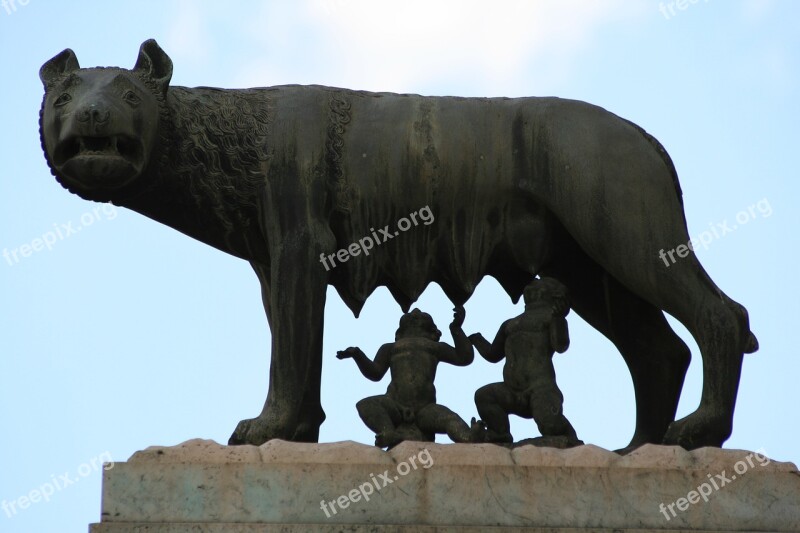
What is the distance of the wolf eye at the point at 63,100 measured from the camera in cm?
1119

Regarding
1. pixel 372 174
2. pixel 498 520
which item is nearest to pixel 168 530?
pixel 498 520

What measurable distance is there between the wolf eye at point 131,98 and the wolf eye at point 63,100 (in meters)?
0.33

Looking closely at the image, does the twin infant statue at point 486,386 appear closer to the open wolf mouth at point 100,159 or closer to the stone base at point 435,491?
the stone base at point 435,491

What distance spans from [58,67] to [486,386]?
327cm

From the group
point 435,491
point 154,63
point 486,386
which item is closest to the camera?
point 435,491

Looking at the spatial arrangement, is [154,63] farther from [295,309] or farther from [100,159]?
[295,309]

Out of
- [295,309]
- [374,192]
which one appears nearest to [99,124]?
[295,309]

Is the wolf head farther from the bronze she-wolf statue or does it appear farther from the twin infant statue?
the twin infant statue

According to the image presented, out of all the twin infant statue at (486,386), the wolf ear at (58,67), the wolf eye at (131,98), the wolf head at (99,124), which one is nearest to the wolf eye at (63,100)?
the wolf head at (99,124)

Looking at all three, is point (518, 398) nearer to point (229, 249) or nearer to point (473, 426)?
point (473, 426)

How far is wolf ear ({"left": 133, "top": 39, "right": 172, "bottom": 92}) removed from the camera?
1145cm

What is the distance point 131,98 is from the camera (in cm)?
1120

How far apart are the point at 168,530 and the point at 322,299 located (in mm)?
1881

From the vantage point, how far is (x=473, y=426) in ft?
36.1
